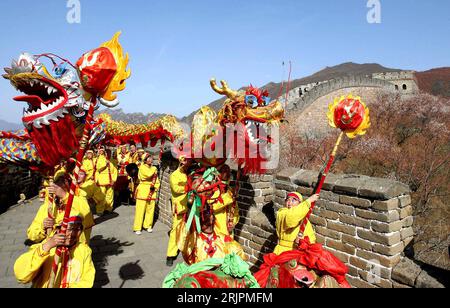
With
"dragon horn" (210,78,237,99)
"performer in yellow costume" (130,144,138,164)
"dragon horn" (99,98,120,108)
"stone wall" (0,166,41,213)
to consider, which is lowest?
"stone wall" (0,166,41,213)

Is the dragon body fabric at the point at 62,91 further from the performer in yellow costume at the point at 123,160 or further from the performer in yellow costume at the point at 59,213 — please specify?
the performer in yellow costume at the point at 123,160

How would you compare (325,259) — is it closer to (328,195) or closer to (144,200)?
(328,195)

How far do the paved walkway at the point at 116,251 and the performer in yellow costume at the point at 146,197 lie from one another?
0.25 metres

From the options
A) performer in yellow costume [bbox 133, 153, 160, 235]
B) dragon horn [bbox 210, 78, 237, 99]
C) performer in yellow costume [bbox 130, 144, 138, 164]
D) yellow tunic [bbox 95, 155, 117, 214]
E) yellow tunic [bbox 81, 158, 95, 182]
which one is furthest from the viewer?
performer in yellow costume [bbox 130, 144, 138, 164]

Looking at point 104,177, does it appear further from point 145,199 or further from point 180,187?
point 180,187

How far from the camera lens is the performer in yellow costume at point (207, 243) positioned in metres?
3.56

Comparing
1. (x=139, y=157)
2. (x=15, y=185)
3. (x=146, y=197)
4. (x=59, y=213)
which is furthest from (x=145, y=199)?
(x=15, y=185)

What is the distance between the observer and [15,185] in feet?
33.7

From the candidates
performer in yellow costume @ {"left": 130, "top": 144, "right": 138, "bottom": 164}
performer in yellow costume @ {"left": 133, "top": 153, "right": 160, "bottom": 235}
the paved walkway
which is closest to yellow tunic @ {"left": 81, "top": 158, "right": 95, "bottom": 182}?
the paved walkway

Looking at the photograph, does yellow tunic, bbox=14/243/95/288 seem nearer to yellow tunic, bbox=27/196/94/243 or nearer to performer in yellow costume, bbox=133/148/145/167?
yellow tunic, bbox=27/196/94/243

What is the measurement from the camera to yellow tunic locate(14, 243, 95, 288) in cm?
249

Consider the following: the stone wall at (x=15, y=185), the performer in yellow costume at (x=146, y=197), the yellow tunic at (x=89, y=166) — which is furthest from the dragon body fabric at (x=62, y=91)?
the stone wall at (x=15, y=185)

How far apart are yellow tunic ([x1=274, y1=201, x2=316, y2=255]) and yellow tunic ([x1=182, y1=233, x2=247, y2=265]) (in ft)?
1.91
